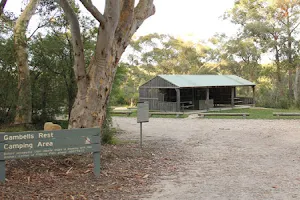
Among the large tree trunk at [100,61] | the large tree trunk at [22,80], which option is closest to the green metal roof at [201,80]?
the large tree trunk at [22,80]

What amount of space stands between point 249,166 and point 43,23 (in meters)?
9.12

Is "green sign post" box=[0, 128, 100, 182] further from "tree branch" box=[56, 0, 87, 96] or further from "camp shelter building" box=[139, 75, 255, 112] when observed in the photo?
"camp shelter building" box=[139, 75, 255, 112]

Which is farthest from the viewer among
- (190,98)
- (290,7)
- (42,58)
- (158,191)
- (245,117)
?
(290,7)

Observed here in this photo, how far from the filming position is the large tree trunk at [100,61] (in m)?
7.08

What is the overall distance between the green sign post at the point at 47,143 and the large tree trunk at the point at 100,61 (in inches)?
58.3

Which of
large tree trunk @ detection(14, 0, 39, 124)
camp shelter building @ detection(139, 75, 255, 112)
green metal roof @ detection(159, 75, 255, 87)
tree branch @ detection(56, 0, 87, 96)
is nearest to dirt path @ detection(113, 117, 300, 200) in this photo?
tree branch @ detection(56, 0, 87, 96)

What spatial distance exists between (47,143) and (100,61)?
245 cm

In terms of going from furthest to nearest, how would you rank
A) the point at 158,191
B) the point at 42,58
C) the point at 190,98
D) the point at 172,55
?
the point at 172,55, the point at 190,98, the point at 42,58, the point at 158,191

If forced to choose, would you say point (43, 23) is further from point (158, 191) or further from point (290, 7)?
point (290, 7)

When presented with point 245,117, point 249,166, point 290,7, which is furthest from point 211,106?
point 249,166

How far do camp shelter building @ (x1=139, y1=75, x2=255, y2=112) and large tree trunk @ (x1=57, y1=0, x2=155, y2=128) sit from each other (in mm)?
16788

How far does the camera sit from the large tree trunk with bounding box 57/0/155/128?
708cm

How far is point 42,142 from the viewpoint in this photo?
5.41 m

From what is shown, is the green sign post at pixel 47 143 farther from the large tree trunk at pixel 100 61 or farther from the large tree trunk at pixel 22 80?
the large tree trunk at pixel 22 80
